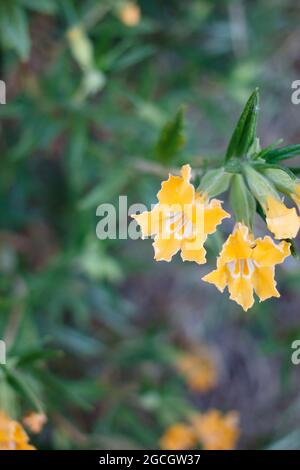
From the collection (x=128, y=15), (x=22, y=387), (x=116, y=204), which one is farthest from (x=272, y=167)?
(x=128, y=15)

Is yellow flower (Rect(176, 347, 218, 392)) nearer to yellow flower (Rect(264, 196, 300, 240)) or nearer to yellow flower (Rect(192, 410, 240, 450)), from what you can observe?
yellow flower (Rect(192, 410, 240, 450))

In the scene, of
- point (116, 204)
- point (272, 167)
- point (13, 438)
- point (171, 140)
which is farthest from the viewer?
point (116, 204)

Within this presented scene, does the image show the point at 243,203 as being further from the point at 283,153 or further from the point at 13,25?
the point at 13,25

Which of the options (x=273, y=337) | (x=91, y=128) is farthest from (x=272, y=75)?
(x=273, y=337)

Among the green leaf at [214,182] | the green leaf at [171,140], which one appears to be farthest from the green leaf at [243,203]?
the green leaf at [171,140]

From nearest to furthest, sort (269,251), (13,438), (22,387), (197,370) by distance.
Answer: (269,251) → (13,438) → (22,387) → (197,370)

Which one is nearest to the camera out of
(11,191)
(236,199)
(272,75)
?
(236,199)
